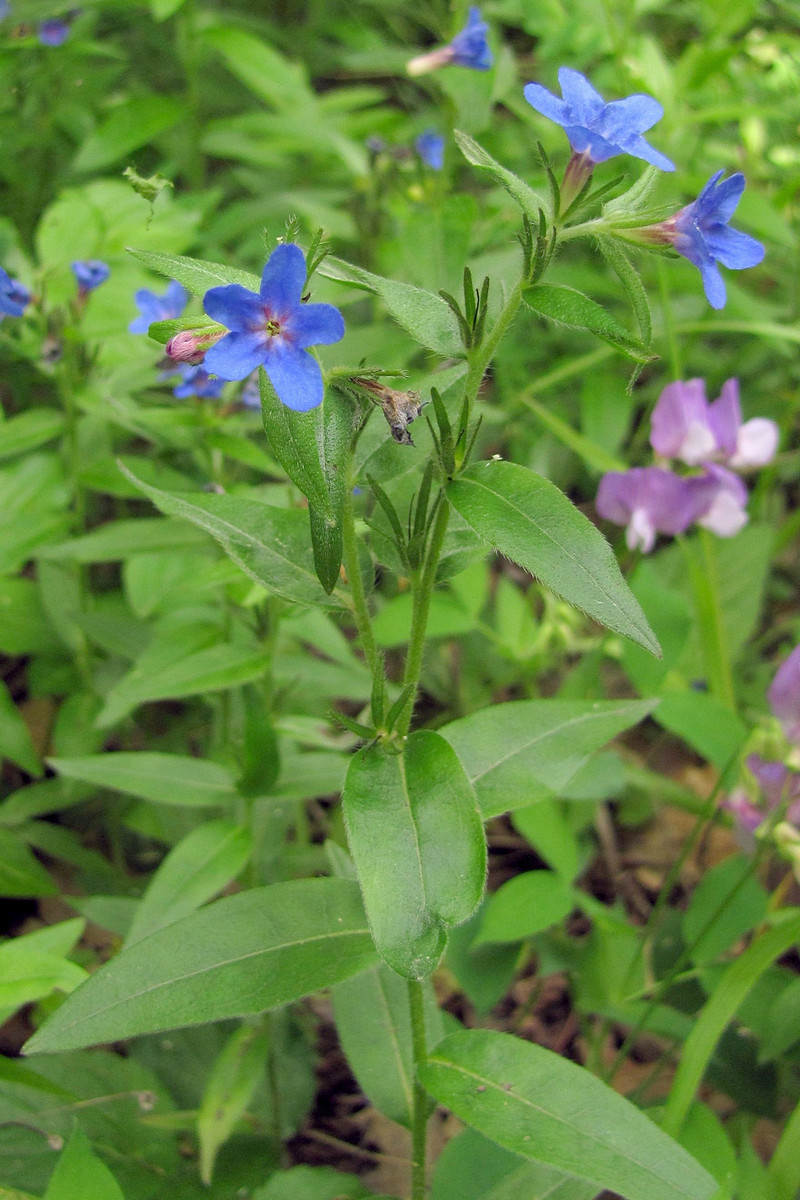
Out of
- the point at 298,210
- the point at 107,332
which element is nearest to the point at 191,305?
the point at 107,332

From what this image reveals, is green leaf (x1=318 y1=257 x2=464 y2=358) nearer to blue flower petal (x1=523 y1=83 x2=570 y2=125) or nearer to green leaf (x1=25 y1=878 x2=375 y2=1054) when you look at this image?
blue flower petal (x1=523 y1=83 x2=570 y2=125)

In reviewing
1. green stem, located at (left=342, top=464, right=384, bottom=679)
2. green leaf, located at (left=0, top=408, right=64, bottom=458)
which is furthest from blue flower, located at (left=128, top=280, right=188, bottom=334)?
green stem, located at (left=342, top=464, right=384, bottom=679)

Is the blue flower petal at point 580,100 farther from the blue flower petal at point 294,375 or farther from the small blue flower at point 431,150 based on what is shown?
the small blue flower at point 431,150

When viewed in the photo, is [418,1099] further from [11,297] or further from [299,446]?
[11,297]

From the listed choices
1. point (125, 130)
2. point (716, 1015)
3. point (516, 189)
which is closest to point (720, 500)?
point (716, 1015)

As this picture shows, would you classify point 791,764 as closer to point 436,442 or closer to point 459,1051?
point 459,1051

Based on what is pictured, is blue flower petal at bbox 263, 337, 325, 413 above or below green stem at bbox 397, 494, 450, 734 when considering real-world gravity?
above
